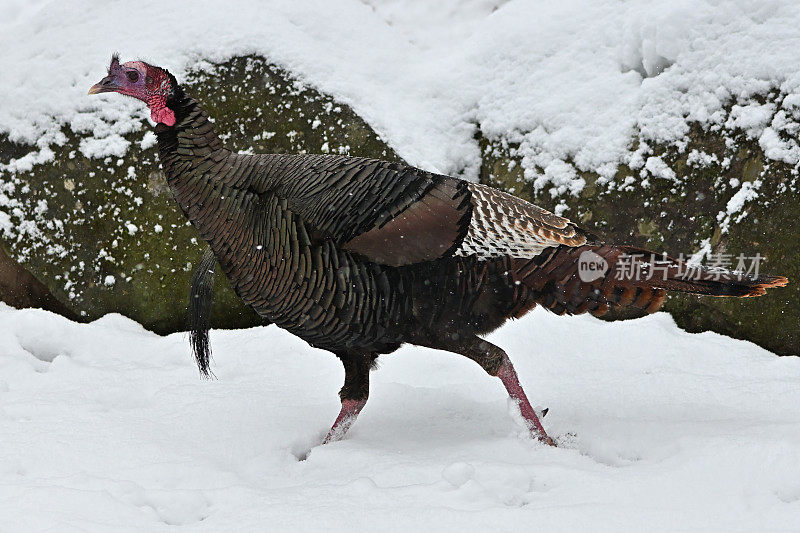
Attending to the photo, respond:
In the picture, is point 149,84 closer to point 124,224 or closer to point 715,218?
point 124,224

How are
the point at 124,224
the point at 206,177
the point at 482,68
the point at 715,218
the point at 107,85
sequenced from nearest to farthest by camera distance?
1. the point at 206,177
2. the point at 107,85
3. the point at 715,218
4. the point at 124,224
5. the point at 482,68

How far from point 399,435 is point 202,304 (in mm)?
1155

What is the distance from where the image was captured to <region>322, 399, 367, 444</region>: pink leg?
3.19 metres

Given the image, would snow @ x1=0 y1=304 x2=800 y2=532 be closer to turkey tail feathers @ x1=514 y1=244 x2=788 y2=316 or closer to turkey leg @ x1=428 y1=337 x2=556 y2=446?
turkey leg @ x1=428 y1=337 x2=556 y2=446

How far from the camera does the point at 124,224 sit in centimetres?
476

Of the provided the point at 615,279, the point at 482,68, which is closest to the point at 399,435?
the point at 615,279

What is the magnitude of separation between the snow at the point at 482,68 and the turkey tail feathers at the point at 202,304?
171cm

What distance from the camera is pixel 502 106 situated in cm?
489

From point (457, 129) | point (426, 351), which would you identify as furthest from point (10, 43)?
point (426, 351)

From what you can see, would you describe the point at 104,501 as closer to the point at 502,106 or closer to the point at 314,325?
the point at 314,325

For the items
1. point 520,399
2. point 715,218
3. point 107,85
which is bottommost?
point 520,399

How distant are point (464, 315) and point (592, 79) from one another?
2554mm

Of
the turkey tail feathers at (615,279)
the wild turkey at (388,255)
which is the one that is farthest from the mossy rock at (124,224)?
the turkey tail feathers at (615,279)

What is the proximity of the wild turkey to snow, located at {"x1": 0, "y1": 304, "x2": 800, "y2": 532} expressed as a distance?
44 centimetres
